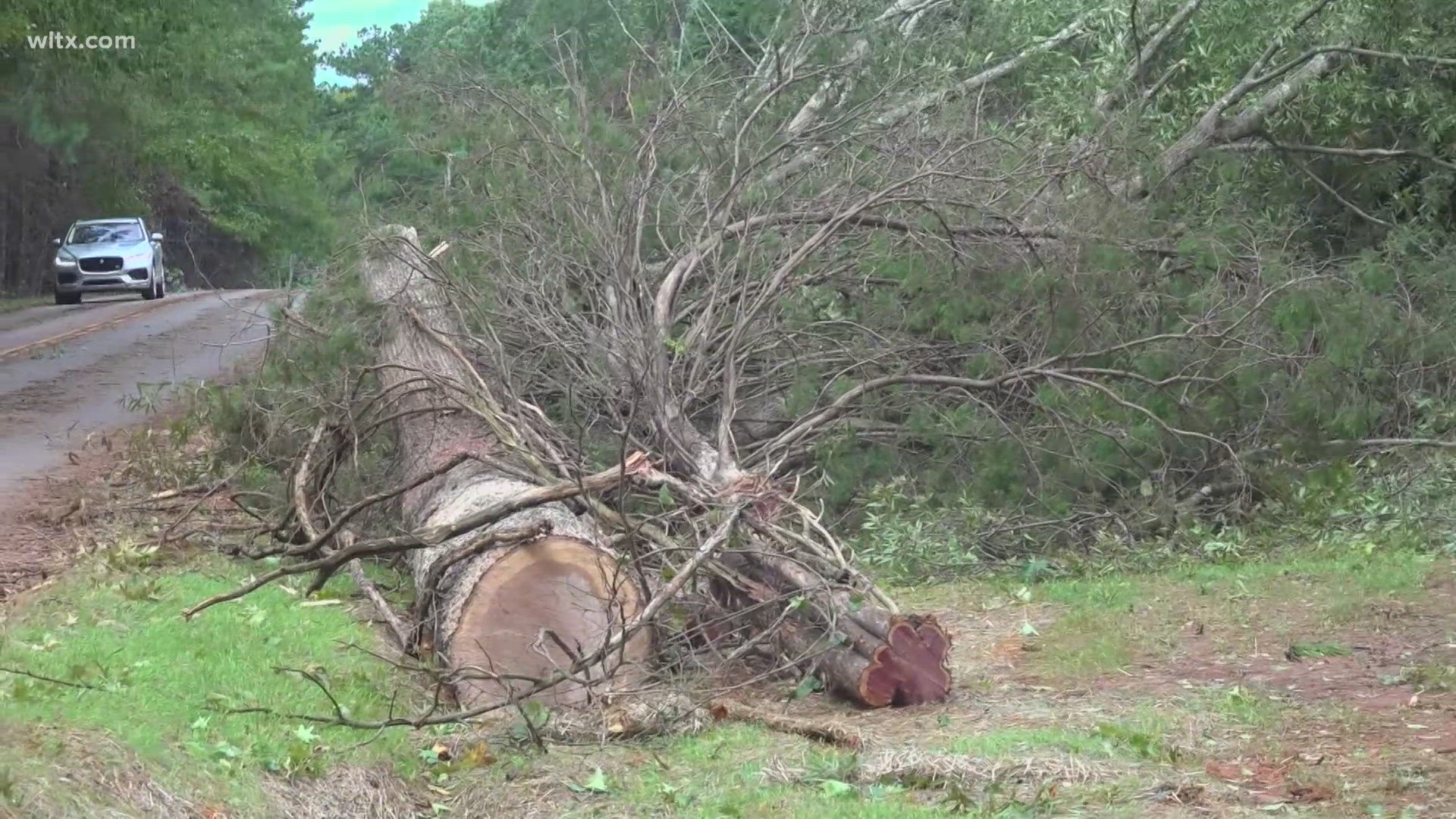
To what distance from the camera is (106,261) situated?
1011 inches

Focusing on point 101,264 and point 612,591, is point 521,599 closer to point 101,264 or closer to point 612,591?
point 612,591

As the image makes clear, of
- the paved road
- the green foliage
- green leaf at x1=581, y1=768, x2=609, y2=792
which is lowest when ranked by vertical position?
green leaf at x1=581, y1=768, x2=609, y2=792

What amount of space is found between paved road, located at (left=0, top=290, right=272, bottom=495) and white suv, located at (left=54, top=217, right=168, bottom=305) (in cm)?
64

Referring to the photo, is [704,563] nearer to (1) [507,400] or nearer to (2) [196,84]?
(1) [507,400]

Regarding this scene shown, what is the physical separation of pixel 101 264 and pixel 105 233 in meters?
0.93

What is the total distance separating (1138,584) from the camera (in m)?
7.87

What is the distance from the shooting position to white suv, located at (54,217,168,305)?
25.6 metres

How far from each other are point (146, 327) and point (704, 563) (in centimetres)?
1567

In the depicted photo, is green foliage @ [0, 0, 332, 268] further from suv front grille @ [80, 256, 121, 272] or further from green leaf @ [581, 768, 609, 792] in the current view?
green leaf @ [581, 768, 609, 792]

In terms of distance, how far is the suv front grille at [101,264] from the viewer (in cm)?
2556

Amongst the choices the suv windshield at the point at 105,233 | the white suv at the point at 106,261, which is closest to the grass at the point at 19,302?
the white suv at the point at 106,261

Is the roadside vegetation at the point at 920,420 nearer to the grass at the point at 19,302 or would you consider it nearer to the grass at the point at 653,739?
the grass at the point at 653,739

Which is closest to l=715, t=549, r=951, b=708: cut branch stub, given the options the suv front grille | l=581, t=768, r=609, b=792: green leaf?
l=581, t=768, r=609, b=792: green leaf

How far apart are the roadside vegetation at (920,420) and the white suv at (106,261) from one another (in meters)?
15.7
